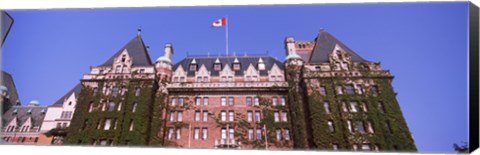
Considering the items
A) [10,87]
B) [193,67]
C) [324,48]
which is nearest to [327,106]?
[324,48]

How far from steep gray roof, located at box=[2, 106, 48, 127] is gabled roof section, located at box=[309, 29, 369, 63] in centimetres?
3660

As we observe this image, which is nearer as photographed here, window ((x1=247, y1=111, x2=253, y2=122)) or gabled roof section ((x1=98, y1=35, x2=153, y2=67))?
window ((x1=247, y1=111, x2=253, y2=122))

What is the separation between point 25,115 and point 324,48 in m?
41.8

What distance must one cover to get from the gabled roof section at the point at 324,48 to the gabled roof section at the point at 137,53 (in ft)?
67.6

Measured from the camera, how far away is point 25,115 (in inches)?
1807

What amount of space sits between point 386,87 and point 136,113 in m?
26.7

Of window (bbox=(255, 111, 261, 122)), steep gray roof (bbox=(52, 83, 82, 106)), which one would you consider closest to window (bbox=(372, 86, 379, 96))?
window (bbox=(255, 111, 261, 122))

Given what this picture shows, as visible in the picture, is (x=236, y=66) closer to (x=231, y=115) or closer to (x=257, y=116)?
(x=231, y=115)

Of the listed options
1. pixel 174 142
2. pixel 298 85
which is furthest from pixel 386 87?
pixel 174 142

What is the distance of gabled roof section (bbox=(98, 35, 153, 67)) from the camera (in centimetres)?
4084

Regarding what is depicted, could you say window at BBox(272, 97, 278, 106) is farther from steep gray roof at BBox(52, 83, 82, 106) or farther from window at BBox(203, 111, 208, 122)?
steep gray roof at BBox(52, 83, 82, 106)

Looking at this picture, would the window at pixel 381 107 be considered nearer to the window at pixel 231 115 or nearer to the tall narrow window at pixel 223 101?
the window at pixel 231 115

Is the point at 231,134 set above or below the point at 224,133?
below

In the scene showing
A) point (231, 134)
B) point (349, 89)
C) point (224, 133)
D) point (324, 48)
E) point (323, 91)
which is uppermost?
point (324, 48)
